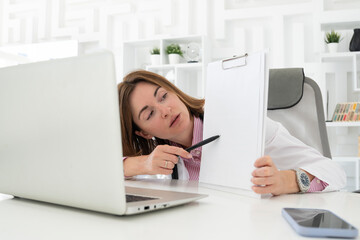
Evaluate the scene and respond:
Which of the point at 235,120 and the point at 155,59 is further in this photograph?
the point at 155,59

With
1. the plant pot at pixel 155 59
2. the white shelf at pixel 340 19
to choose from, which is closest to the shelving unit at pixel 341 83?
the white shelf at pixel 340 19

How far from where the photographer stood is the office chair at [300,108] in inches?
53.4

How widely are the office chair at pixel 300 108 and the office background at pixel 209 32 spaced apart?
4.68 feet

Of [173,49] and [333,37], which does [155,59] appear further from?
[333,37]

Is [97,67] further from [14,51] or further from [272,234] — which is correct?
[14,51]

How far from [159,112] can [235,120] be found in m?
0.47

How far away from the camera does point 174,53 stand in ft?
10.6

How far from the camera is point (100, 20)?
374cm

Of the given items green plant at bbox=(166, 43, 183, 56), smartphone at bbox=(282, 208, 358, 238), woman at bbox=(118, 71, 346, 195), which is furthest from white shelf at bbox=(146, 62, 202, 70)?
smartphone at bbox=(282, 208, 358, 238)

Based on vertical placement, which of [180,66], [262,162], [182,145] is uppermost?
[180,66]

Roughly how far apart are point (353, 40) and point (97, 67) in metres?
2.75

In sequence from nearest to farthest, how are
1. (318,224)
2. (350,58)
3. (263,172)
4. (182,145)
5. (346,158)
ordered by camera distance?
1. (318,224)
2. (263,172)
3. (182,145)
4. (346,158)
5. (350,58)

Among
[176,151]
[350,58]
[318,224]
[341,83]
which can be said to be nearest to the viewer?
[318,224]

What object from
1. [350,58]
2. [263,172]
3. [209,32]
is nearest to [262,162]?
[263,172]
